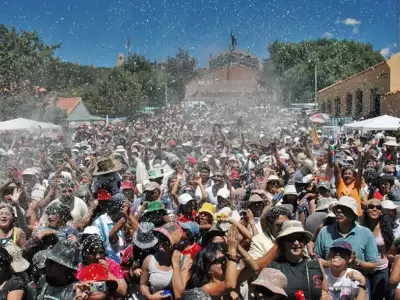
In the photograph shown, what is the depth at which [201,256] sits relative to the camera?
3.75 metres

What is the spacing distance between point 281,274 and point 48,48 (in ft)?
91.4

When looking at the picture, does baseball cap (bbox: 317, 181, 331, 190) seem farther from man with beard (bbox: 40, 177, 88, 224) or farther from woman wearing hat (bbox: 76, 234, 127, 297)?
woman wearing hat (bbox: 76, 234, 127, 297)

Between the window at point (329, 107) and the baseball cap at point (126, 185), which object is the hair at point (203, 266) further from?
the window at point (329, 107)

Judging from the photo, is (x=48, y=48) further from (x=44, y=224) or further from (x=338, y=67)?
(x=338, y=67)

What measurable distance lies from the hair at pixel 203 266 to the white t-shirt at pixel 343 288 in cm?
93

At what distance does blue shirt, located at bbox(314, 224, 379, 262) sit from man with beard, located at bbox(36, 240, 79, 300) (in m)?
2.10

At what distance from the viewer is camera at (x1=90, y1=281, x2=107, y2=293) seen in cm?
325

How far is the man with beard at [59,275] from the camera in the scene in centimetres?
340

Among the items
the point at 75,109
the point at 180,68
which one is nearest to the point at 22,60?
the point at 75,109

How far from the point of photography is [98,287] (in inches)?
129

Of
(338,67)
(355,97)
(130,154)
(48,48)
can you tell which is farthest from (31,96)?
(338,67)

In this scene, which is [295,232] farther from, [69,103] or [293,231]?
[69,103]

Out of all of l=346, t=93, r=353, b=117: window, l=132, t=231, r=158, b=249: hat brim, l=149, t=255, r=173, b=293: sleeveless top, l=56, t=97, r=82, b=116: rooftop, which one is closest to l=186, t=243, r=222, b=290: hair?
l=149, t=255, r=173, b=293: sleeveless top

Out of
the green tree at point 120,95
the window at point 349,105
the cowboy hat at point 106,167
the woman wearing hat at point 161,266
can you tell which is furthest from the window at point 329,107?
the woman wearing hat at point 161,266
